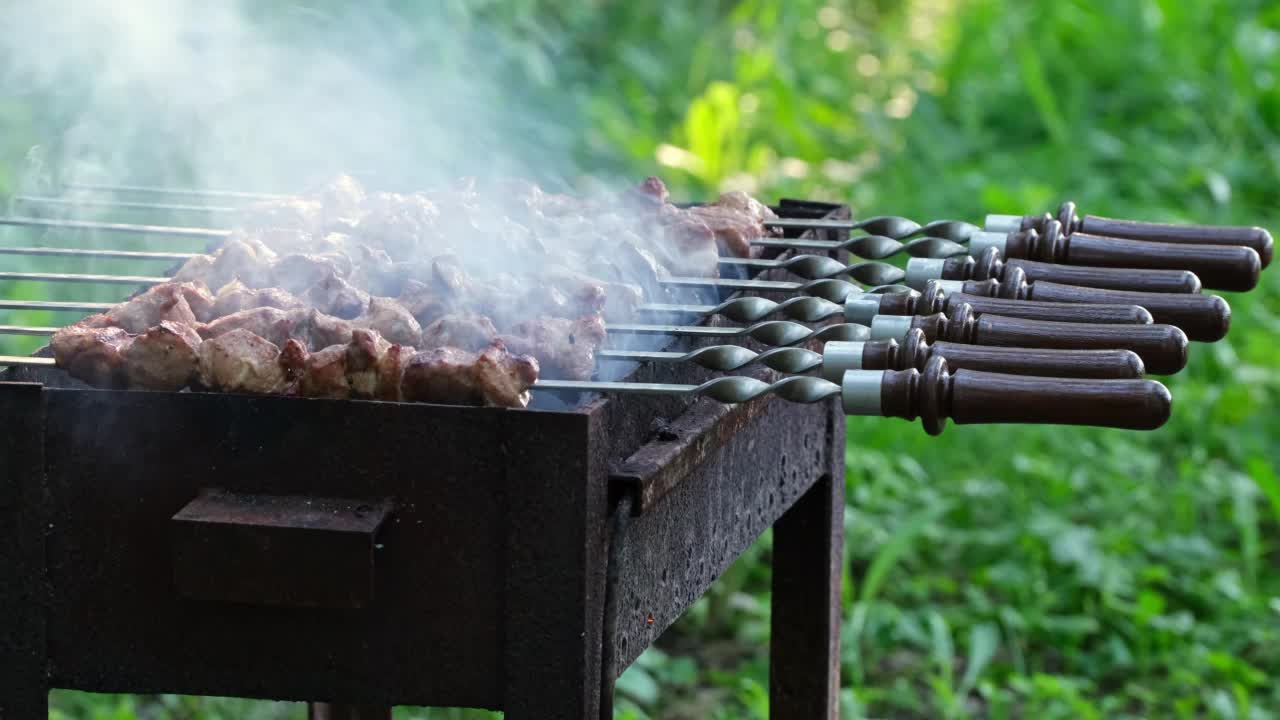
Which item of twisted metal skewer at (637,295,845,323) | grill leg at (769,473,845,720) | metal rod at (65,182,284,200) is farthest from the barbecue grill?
grill leg at (769,473,845,720)

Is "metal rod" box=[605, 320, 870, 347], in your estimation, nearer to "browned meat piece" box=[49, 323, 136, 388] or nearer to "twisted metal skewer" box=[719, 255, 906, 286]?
"twisted metal skewer" box=[719, 255, 906, 286]

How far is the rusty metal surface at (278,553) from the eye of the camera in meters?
1.88

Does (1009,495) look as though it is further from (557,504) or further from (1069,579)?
(557,504)

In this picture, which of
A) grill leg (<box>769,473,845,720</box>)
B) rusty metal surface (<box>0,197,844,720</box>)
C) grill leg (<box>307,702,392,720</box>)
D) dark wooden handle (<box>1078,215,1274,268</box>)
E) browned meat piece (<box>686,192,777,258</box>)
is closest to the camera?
rusty metal surface (<box>0,197,844,720</box>)

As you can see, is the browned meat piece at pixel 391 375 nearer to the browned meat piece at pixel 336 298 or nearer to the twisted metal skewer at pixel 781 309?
the browned meat piece at pixel 336 298

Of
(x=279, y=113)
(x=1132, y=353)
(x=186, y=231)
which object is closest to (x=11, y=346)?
(x=279, y=113)

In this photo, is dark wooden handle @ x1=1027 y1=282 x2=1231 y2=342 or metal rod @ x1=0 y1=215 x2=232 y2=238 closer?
dark wooden handle @ x1=1027 y1=282 x2=1231 y2=342

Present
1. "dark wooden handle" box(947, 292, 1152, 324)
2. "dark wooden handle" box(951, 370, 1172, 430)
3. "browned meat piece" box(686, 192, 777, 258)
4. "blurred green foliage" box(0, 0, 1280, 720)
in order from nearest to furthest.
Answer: "dark wooden handle" box(951, 370, 1172, 430)
"dark wooden handle" box(947, 292, 1152, 324)
"browned meat piece" box(686, 192, 777, 258)
"blurred green foliage" box(0, 0, 1280, 720)

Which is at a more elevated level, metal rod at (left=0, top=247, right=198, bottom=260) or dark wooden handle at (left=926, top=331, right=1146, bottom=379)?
metal rod at (left=0, top=247, right=198, bottom=260)

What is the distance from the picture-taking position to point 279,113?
13.4 ft

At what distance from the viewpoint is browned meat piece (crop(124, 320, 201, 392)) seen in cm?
198

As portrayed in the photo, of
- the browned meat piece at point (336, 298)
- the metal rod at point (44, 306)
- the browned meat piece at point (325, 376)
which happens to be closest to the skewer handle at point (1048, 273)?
Answer: the browned meat piece at point (336, 298)

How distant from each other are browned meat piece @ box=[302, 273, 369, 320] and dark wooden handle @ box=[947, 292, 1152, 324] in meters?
0.81

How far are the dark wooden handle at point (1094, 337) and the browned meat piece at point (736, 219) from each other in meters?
0.74
